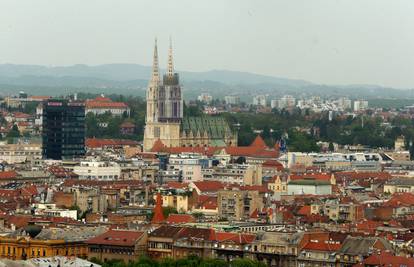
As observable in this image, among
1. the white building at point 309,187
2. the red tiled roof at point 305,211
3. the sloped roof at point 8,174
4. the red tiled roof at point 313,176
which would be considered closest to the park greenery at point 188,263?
the red tiled roof at point 305,211

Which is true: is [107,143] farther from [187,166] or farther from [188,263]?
Answer: [188,263]

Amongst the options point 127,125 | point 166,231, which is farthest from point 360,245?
point 127,125

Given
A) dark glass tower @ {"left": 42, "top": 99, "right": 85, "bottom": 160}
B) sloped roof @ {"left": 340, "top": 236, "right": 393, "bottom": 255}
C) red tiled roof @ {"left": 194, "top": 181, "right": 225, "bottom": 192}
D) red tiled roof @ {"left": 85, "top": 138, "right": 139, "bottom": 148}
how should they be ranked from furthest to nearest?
red tiled roof @ {"left": 85, "top": 138, "right": 139, "bottom": 148}, dark glass tower @ {"left": 42, "top": 99, "right": 85, "bottom": 160}, red tiled roof @ {"left": 194, "top": 181, "right": 225, "bottom": 192}, sloped roof @ {"left": 340, "top": 236, "right": 393, "bottom": 255}

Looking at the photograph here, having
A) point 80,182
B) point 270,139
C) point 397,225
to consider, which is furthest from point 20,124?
point 397,225

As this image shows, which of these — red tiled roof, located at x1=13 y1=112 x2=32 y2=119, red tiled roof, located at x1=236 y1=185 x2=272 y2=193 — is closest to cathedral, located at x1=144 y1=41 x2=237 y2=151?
red tiled roof, located at x1=13 y1=112 x2=32 y2=119

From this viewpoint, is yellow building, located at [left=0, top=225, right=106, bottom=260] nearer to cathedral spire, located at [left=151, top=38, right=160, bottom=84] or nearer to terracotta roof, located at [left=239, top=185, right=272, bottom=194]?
terracotta roof, located at [left=239, top=185, right=272, bottom=194]

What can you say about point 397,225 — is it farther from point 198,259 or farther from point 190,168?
point 190,168
